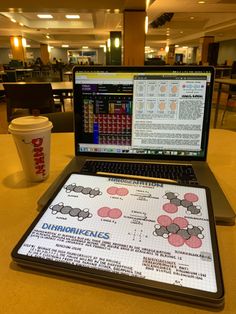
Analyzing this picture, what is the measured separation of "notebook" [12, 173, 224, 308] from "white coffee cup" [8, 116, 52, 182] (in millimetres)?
163

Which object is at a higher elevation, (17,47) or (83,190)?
(17,47)

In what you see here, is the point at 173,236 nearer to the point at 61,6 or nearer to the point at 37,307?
the point at 37,307

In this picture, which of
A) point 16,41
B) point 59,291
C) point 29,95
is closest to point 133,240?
point 59,291

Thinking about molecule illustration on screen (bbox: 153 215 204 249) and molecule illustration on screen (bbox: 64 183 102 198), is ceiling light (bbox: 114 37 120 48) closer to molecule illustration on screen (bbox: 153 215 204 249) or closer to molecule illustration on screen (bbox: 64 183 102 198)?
molecule illustration on screen (bbox: 64 183 102 198)

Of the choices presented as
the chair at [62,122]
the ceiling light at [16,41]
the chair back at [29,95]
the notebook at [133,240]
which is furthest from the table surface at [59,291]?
the ceiling light at [16,41]

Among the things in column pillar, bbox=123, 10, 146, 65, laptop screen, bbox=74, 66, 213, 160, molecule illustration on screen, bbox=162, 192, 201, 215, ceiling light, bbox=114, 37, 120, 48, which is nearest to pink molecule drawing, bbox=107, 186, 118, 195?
molecule illustration on screen, bbox=162, 192, 201, 215

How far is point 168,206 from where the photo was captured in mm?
528

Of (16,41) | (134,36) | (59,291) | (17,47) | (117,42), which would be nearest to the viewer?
(59,291)

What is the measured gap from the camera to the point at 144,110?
2.49 feet

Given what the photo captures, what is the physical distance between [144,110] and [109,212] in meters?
0.36

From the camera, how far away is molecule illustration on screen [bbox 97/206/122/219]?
50cm

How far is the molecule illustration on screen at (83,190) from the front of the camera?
1.87ft

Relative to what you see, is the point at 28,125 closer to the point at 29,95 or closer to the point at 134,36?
the point at 29,95

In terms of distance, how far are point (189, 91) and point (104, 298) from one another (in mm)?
574
